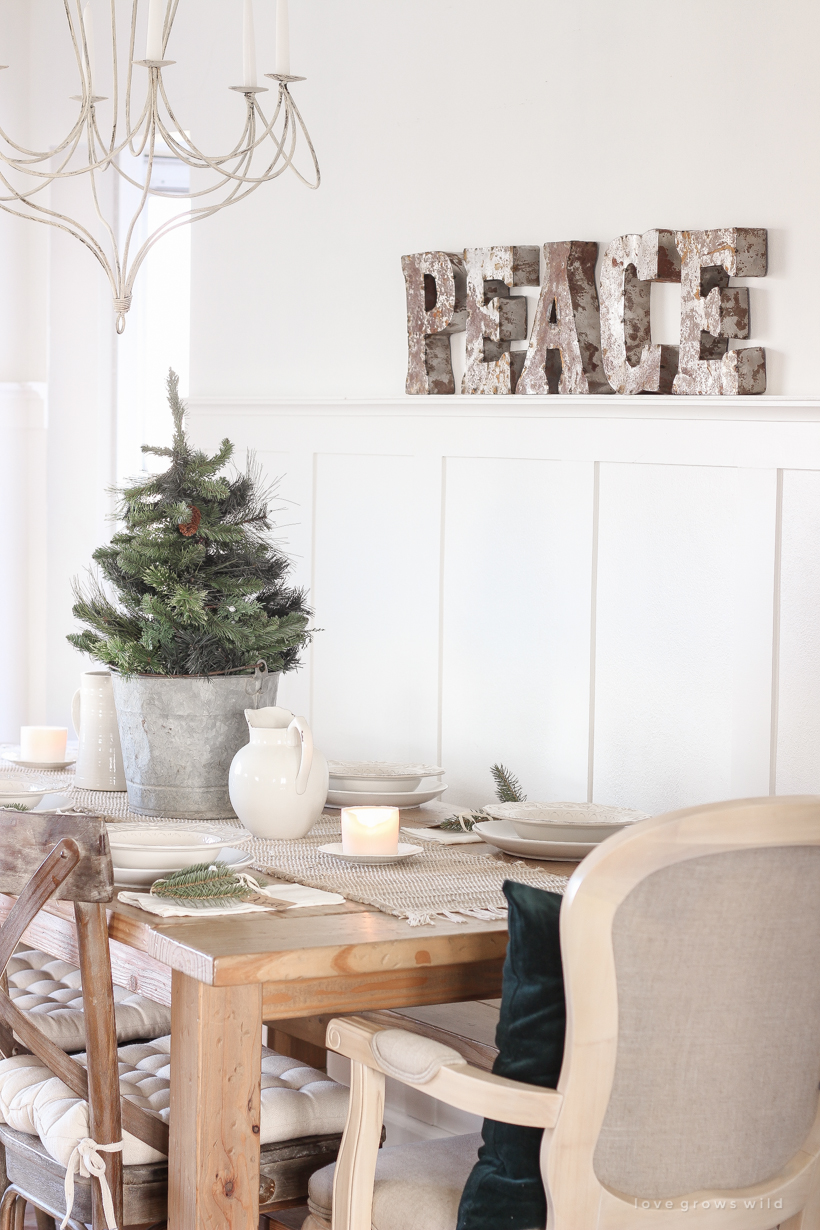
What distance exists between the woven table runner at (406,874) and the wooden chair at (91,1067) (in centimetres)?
31

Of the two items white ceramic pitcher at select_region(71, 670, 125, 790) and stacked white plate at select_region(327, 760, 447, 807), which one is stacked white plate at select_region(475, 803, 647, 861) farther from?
white ceramic pitcher at select_region(71, 670, 125, 790)

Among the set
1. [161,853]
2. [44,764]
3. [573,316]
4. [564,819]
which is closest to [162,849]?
[161,853]

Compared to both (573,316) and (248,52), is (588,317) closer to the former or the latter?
(573,316)

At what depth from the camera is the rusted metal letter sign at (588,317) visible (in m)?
2.32

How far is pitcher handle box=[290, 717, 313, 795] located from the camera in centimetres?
203

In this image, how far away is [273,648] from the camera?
226cm

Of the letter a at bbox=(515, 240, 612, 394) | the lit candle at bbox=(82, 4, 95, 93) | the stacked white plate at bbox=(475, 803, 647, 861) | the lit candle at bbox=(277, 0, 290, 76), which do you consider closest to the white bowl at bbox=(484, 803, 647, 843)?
the stacked white plate at bbox=(475, 803, 647, 861)

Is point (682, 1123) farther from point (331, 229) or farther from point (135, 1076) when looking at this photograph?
point (331, 229)

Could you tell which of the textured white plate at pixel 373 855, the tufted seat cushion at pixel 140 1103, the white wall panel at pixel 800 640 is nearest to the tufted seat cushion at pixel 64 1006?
the tufted seat cushion at pixel 140 1103

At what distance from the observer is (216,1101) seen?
1524mm

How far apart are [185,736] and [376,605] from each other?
3.27 feet

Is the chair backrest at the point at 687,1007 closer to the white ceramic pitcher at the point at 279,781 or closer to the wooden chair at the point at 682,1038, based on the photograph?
the wooden chair at the point at 682,1038

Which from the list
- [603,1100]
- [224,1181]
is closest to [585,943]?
[603,1100]

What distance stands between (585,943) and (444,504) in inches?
67.3
